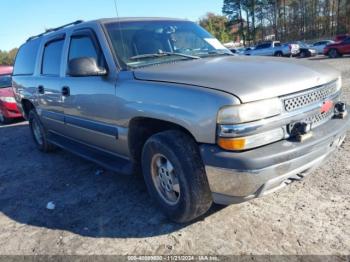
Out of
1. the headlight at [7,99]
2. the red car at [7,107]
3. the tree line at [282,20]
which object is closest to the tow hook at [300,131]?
the red car at [7,107]

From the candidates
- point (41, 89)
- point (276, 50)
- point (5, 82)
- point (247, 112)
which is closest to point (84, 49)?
point (41, 89)

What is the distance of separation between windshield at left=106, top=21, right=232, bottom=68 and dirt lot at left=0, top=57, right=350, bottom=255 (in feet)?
5.03

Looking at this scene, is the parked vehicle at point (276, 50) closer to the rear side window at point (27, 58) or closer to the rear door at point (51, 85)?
the rear side window at point (27, 58)

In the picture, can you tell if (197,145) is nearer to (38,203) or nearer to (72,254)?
(72,254)

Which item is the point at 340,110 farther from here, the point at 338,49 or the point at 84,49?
the point at 338,49

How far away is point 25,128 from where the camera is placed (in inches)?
346

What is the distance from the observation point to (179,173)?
8.93 feet

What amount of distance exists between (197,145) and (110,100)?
1.22m

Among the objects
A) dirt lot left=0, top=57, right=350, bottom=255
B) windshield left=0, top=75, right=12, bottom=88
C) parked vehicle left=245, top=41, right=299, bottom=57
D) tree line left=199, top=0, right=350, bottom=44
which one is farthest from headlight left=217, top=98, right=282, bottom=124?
tree line left=199, top=0, right=350, bottom=44

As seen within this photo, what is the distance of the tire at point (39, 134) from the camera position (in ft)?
19.1

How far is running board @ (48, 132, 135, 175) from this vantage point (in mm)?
3486

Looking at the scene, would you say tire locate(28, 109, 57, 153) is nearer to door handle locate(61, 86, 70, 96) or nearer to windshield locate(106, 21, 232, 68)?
door handle locate(61, 86, 70, 96)

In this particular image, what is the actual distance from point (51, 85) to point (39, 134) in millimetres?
1687

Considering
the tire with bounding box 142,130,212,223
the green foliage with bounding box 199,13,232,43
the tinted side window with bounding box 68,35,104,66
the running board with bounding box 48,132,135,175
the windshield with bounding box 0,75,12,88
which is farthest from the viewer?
the green foliage with bounding box 199,13,232,43
